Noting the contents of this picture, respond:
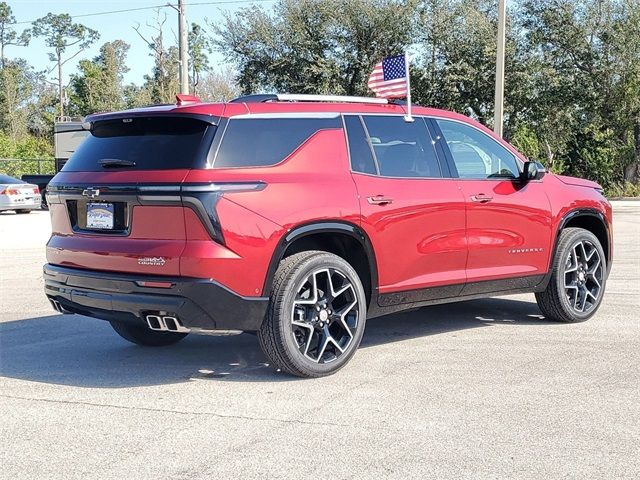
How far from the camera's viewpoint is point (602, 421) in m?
4.64

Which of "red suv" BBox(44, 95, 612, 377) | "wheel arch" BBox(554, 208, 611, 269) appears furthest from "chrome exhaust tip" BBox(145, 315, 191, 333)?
"wheel arch" BBox(554, 208, 611, 269)

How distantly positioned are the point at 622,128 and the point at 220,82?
3187 cm

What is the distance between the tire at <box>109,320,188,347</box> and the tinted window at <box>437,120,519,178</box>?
2700 mm

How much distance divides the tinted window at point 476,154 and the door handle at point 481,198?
0.57 ft

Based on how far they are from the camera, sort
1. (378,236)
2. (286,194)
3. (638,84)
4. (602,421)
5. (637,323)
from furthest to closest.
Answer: (638,84), (637,323), (378,236), (286,194), (602,421)

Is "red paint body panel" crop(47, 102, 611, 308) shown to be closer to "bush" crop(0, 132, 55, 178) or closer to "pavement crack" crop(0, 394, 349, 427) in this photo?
"pavement crack" crop(0, 394, 349, 427)

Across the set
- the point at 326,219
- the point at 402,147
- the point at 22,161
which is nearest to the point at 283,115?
the point at 326,219

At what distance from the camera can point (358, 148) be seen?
5.97 metres

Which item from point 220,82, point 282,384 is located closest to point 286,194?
point 282,384

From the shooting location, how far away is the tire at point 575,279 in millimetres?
7340

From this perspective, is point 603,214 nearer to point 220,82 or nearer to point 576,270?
point 576,270

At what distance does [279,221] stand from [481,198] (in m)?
2.04

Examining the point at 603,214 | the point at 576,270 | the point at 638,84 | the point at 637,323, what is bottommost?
the point at 637,323

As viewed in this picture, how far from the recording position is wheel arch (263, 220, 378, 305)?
5.36m
